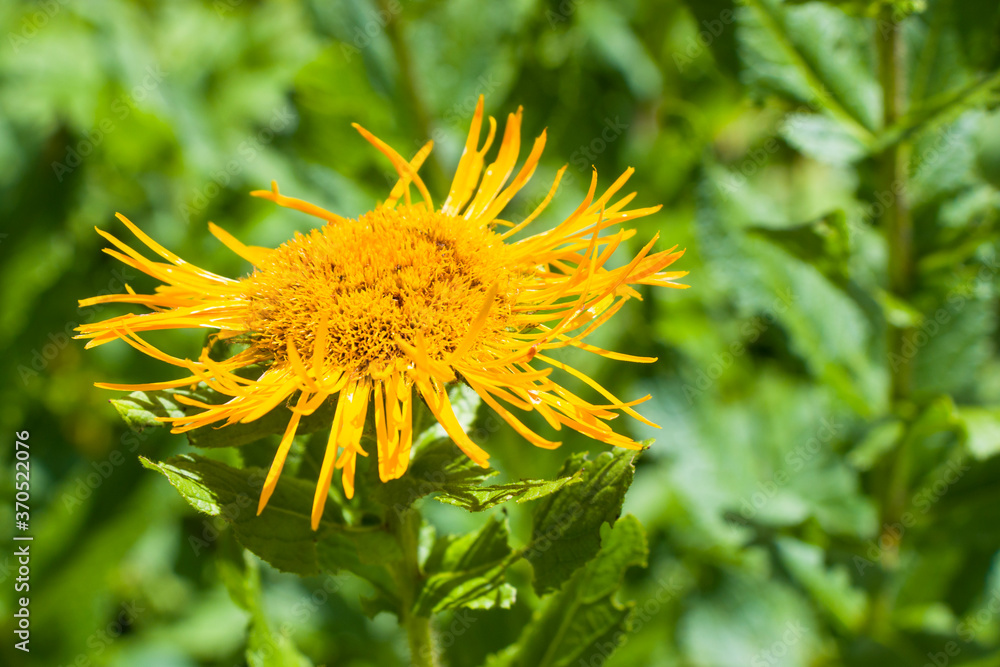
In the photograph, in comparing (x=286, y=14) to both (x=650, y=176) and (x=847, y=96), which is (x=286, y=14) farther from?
(x=847, y=96)

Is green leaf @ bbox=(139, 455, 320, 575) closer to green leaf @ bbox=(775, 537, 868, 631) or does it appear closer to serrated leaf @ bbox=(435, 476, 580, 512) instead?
serrated leaf @ bbox=(435, 476, 580, 512)

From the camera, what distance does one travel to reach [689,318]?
2715mm

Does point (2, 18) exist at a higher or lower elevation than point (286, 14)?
lower

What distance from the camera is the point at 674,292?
2730 millimetres

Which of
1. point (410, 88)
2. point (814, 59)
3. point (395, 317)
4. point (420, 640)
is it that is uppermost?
point (814, 59)

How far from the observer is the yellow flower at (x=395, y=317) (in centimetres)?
90

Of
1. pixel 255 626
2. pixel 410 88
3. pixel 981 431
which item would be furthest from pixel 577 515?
pixel 410 88

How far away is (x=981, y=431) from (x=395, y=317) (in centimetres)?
Answer: 123

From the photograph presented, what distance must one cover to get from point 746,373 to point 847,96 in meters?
1.19

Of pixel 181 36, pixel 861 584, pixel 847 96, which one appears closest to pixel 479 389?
pixel 847 96
